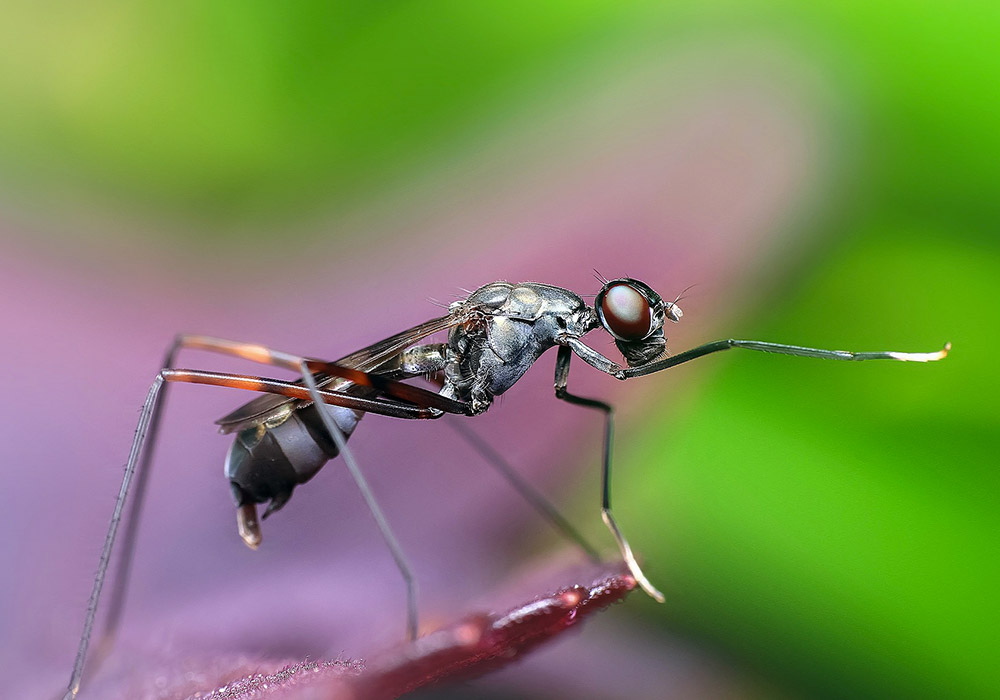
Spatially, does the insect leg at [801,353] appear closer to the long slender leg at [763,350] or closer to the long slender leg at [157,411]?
the long slender leg at [763,350]

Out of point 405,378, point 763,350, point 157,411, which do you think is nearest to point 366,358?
point 405,378

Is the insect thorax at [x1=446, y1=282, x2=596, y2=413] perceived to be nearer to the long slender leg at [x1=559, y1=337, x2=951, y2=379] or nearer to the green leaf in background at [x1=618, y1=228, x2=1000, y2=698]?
the long slender leg at [x1=559, y1=337, x2=951, y2=379]

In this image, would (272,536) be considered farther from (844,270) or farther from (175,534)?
(844,270)

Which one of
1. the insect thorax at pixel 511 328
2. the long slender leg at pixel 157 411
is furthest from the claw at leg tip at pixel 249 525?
the insect thorax at pixel 511 328

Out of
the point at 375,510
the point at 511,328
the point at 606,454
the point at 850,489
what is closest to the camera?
the point at 850,489

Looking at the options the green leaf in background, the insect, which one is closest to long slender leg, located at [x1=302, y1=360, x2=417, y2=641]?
the insect

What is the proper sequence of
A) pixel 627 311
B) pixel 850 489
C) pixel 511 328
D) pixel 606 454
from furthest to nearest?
pixel 511 328
pixel 627 311
pixel 606 454
pixel 850 489

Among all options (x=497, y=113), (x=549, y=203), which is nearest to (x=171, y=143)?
(x=497, y=113)

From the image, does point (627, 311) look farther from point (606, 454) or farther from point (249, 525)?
point (249, 525)
